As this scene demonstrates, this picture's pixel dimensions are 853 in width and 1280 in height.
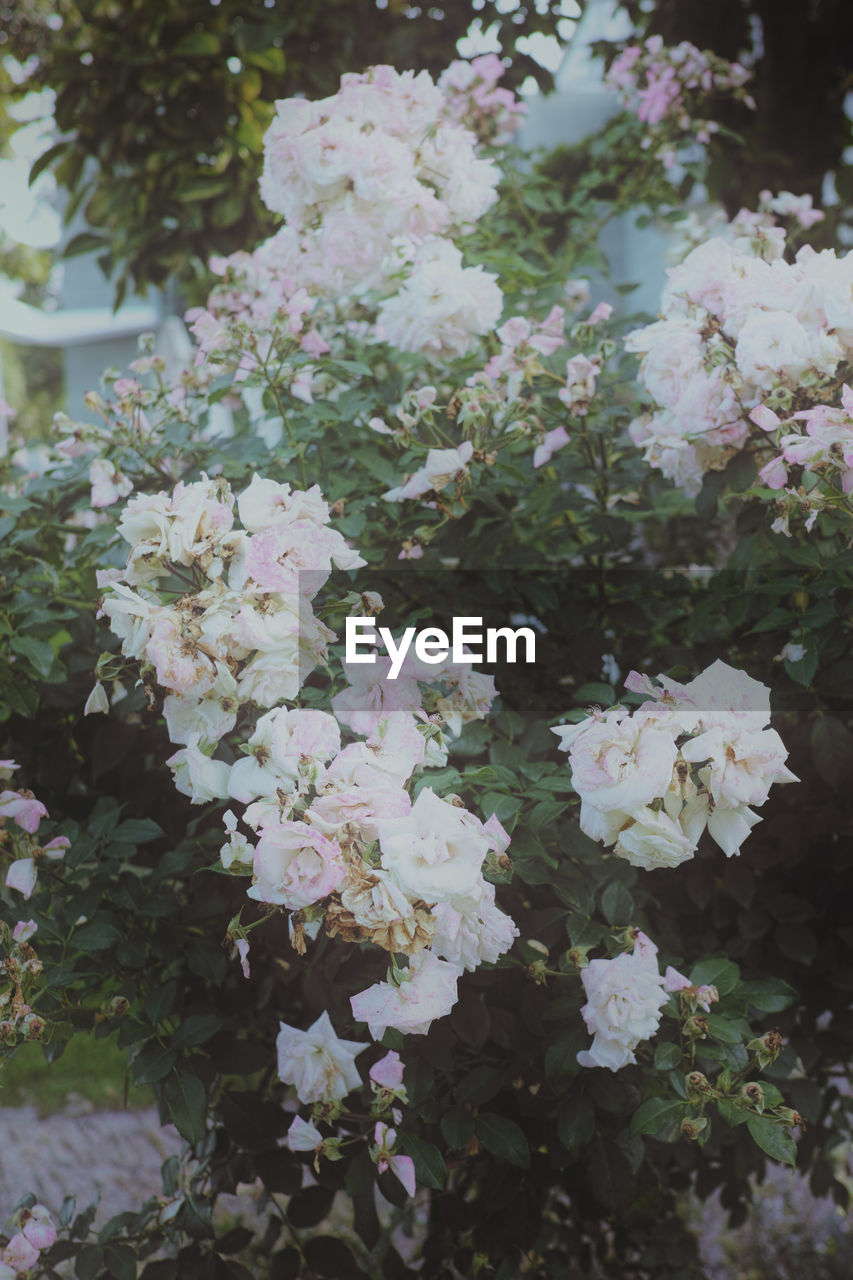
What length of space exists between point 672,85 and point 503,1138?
2369 millimetres

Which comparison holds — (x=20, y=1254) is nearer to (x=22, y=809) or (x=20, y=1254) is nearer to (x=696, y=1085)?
(x=22, y=809)

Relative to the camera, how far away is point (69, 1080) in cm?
386

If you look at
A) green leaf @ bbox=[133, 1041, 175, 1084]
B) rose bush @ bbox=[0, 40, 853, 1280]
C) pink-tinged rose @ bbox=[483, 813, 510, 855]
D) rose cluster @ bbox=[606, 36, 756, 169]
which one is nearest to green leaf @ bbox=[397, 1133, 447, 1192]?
rose bush @ bbox=[0, 40, 853, 1280]

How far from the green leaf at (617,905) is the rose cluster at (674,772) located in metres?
0.25

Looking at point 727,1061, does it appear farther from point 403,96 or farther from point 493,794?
point 403,96

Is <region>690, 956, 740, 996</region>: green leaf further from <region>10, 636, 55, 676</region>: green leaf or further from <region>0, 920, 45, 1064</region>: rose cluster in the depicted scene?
<region>10, 636, 55, 676</region>: green leaf

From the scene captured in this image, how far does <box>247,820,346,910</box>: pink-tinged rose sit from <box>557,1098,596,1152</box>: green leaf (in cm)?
59

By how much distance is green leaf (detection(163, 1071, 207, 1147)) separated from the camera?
1.34 meters

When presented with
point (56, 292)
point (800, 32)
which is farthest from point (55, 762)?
point (56, 292)

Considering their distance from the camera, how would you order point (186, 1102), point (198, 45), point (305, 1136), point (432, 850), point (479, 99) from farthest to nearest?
point (198, 45) < point (479, 99) < point (186, 1102) < point (305, 1136) < point (432, 850)

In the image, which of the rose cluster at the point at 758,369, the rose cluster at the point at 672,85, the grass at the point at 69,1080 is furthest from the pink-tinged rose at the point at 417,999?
the grass at the point at 69,1080

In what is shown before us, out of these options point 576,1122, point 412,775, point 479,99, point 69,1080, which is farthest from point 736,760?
point 69,1080

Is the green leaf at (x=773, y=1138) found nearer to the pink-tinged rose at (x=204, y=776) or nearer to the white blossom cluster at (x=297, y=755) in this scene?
the white blossom cluster at (x=297, y=755)

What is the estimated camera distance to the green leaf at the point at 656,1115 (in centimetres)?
116
